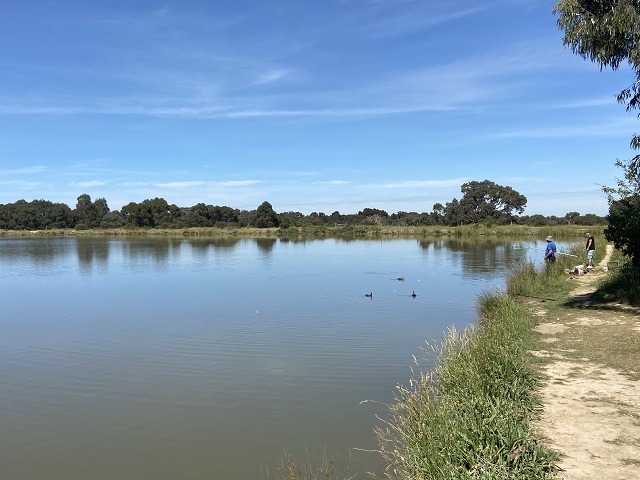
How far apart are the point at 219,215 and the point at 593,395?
111 metres

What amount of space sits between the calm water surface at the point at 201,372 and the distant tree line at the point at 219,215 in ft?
263

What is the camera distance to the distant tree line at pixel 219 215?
99.5m

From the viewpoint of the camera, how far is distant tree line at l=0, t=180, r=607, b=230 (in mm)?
99500

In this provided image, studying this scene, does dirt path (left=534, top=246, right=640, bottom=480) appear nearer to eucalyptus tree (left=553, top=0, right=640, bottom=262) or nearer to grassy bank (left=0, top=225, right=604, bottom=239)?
eucalyptus tree (left=553, top=0, right=640, bottom=262)

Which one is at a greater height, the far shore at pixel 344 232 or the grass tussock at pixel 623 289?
the far shore at pixel 344 232

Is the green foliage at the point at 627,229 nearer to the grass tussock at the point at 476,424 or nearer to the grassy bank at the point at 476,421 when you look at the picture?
the grassy bank at the point at 476,421

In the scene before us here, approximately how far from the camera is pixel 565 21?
10.5m

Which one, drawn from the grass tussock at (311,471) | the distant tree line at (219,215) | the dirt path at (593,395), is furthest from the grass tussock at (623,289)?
the distant tree line at (219,215)

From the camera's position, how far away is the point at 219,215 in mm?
113125

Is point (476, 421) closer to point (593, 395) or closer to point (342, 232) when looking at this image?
point (593, 395)

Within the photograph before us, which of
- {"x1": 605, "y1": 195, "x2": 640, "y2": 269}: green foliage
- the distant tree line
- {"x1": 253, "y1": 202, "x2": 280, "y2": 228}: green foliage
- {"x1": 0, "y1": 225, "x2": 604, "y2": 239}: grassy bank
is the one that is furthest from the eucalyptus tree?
{"x1": 253, "y1": 202, "x2": 280, "y2": 228}: green foliage

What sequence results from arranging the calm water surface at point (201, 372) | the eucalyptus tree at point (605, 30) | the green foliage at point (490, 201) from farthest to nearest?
the green foliage at point (490, 201), the eucalyptus tree at point (605, 30), the calm water surface at point (201, 372)

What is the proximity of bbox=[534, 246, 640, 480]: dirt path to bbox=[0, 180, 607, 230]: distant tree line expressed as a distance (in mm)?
86058

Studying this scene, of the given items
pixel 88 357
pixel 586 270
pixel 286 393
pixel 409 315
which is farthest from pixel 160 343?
pixel 586 270
